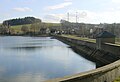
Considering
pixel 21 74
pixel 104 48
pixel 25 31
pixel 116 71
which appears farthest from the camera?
pixel 25 31

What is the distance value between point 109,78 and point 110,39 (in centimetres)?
2262

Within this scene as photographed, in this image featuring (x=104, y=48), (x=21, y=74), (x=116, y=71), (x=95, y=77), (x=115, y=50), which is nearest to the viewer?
(x=95, y=77)

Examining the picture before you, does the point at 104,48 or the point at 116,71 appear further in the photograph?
the point at 104,48

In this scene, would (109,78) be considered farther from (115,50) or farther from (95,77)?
(115,50)

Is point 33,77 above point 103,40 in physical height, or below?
below

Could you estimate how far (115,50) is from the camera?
29016mm

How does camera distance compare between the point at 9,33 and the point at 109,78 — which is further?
the point at 9,33

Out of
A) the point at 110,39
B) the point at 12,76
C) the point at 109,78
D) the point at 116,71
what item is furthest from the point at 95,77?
the point at 110,39

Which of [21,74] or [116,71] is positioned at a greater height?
[116,71]

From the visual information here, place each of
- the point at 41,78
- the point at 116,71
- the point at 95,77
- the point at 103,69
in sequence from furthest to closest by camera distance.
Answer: the point at 41,78, the point at 116,71, the point at 103,69, the point at 95,77

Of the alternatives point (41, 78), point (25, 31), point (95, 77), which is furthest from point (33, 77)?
point (25, 31)

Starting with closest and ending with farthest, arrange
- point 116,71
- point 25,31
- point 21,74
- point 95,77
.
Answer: point 95,77
point 116,71
point 21,74
point 25,31

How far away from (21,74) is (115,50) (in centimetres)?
1216

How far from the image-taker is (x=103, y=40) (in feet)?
117
